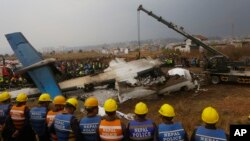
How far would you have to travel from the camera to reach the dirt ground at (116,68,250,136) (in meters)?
14.7

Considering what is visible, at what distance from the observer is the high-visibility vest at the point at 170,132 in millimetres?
5922

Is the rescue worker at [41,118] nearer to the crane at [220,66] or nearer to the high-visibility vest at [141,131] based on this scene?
the high-visibility vest at [141,131]

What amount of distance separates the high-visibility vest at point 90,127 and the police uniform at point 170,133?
133 cm

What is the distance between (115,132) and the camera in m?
6.18

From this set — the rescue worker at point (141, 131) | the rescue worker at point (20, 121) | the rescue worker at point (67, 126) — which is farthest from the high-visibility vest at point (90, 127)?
the rescue worker at point (20, 121)

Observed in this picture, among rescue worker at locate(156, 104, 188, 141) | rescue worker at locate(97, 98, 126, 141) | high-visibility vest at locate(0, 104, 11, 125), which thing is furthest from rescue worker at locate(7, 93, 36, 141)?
rescue worker at locate(156, 104, 188, 141)

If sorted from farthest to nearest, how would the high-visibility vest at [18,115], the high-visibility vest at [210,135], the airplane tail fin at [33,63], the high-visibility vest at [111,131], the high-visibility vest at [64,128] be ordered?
the airplane tail fin at [33,63], the high-visibility vest at [18,115], the high-visibility vest at [64,128], the high-visibility vest at [111,131], the high-visibility vest at [210,135]

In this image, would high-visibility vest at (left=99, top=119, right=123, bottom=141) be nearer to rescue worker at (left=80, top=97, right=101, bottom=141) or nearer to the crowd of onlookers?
the crowd of onlookers

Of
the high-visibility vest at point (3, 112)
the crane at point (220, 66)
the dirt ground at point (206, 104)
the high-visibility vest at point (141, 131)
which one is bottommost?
the dirt ground at point (206, 104)

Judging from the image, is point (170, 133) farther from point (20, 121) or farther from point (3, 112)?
point (3, 112)

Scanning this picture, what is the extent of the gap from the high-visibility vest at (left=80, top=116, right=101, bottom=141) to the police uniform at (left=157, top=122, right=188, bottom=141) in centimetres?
133

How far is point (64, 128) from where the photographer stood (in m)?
6.72

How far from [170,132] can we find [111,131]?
111 centimetres

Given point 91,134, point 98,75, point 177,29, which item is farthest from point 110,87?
point 91,134
